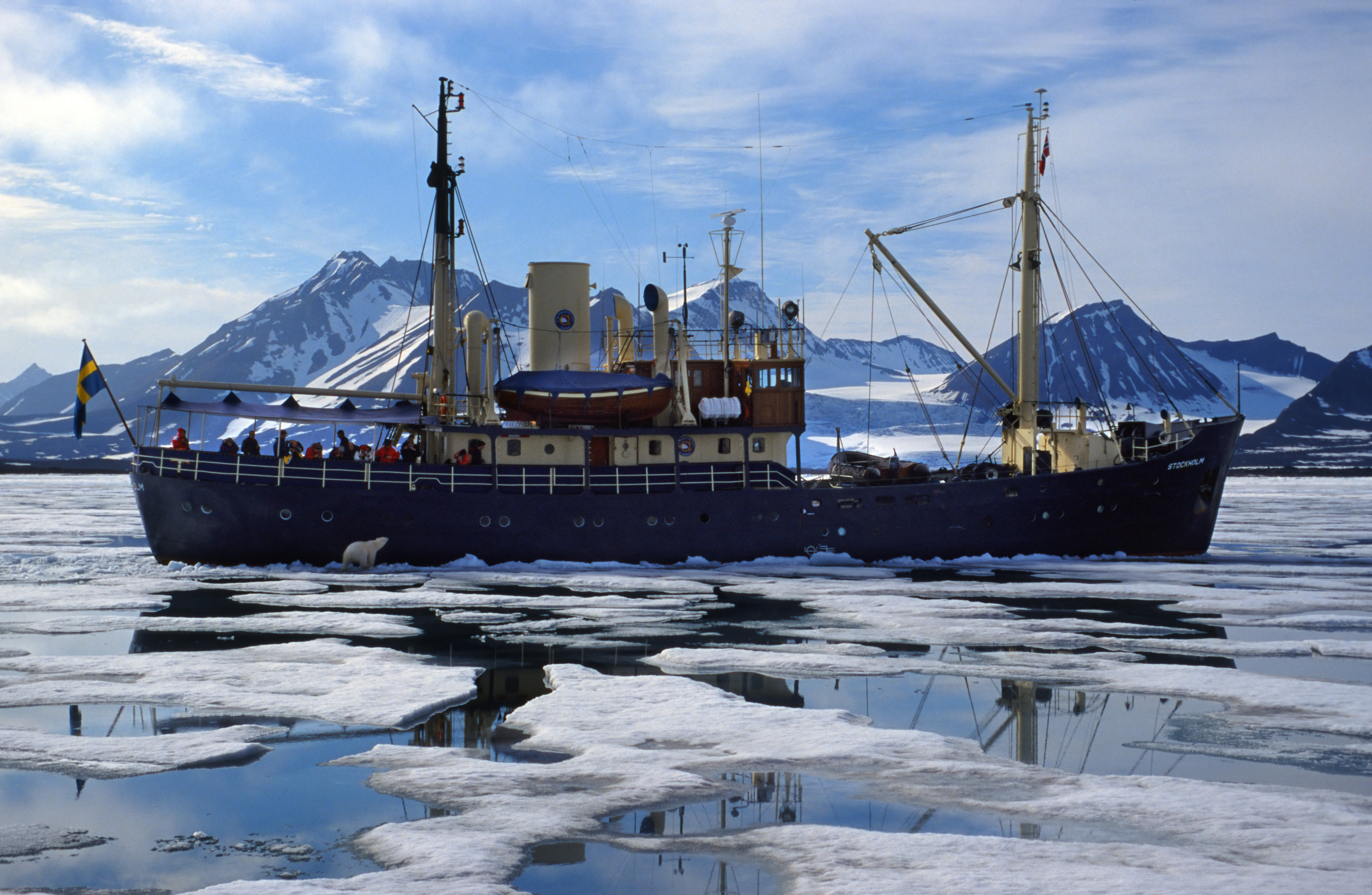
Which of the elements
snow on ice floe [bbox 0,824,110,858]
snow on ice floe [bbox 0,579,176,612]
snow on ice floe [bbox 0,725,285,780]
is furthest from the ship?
snow on ice floe [bbox 0,824,110,858]

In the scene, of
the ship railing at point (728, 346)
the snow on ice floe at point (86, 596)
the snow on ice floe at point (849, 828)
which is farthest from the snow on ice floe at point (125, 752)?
the ship railing at point (728, 346)

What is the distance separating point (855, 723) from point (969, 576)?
16194mm

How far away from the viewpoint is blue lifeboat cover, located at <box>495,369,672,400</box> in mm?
31141

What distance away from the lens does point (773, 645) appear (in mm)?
18172

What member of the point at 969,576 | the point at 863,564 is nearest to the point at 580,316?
the point at 863,564

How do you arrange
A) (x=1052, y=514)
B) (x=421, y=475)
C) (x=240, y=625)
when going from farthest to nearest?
(x=1052, y=514) < (x=421, y=475) < (x=240, y=625)

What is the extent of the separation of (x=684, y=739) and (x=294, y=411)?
878 inches

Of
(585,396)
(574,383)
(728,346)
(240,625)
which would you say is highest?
(728,346)

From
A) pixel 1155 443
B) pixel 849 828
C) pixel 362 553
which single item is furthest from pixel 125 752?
pixel 1155 443

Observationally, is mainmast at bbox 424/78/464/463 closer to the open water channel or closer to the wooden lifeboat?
the wooden lifeboat

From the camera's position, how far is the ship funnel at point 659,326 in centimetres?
3180

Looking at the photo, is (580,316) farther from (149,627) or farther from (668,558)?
(149,627)

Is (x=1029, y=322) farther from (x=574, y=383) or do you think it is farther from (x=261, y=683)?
(x=261, y=683)

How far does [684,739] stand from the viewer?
12.2 metres
